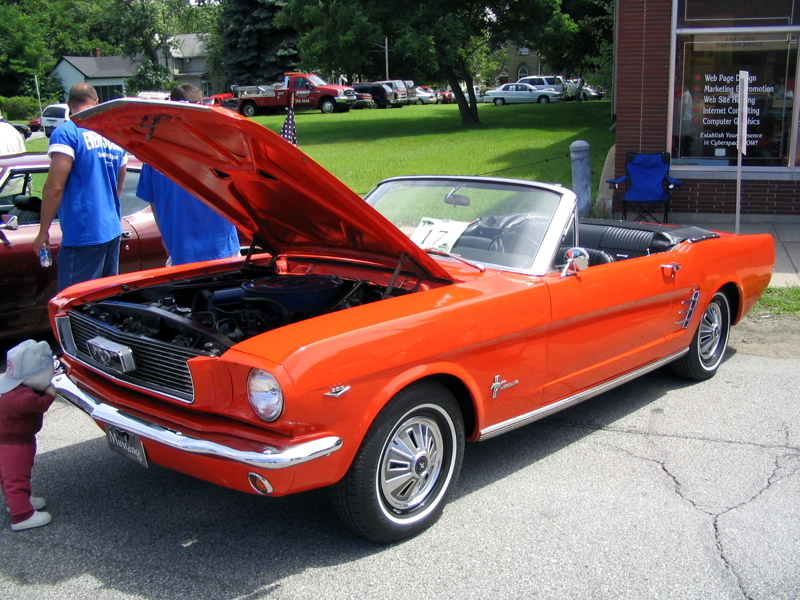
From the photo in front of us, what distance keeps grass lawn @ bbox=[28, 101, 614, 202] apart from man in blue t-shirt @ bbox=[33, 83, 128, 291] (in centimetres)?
875

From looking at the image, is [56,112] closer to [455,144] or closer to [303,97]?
[455,144]

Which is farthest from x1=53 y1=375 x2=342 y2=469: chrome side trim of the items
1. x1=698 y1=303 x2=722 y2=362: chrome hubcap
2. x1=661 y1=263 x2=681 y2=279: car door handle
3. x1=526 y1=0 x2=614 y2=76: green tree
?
x1=526 y1=0 x2=614 y2=76: green tree

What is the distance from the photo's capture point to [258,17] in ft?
170

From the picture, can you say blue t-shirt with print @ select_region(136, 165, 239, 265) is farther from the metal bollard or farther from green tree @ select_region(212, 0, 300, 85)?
green tree @ select_region(212, 0, 300, 85)

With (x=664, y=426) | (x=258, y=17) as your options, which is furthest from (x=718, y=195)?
(x=258, y=17)

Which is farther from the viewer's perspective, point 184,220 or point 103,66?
point 103,66

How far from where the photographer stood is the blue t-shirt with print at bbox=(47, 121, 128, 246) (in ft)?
17.3

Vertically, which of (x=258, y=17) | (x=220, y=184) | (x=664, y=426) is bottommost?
(x=664, y=426)

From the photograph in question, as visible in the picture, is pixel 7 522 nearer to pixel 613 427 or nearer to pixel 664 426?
pixel 613 427

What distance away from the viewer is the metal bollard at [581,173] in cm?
1109

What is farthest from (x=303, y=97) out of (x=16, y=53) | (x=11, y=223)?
(x=11, y=223)

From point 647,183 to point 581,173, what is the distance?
1000mm

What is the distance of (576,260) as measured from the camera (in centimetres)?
409

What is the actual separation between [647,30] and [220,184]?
8331mm
